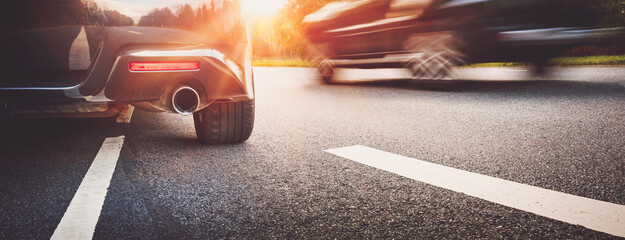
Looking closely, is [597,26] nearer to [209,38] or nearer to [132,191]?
[209,38]

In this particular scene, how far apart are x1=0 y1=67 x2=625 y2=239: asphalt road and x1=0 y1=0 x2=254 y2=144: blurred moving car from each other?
1.45ft

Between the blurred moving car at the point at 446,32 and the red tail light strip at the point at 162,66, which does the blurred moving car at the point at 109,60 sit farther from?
the blurred moving car at the point at 446,32

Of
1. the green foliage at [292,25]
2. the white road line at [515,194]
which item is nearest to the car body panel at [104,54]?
the white road line at [515,194]

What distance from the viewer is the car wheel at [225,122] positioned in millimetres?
3293

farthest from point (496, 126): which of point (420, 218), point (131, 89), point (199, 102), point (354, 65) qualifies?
point (354, 65)

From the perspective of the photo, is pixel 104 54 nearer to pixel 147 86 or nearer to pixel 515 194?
pixel 147 86

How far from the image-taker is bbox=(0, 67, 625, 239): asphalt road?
187 centimetres

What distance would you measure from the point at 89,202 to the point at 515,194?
2.07m

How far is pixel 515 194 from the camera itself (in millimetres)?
2172

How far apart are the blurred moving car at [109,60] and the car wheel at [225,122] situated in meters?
0.38

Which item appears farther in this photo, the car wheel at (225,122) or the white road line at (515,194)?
the car wheel at (225,122)

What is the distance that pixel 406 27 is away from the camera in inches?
254

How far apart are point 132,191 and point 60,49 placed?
1062 mm

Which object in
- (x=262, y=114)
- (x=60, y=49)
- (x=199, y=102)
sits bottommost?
(x=262, y=114)
